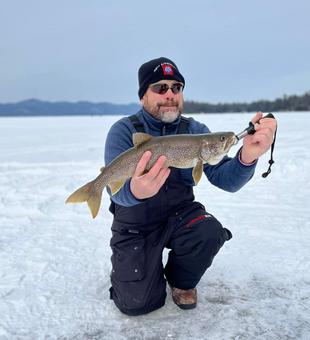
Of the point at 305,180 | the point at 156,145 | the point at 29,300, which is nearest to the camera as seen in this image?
the point at 156,145

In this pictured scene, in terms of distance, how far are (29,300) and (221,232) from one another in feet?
6.06

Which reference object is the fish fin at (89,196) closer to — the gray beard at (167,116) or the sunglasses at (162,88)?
the gray beard at (167,116)

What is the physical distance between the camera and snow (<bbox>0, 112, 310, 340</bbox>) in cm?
248

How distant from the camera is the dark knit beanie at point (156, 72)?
10.9 feet

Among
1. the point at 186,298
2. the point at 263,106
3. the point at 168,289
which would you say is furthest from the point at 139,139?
the point at 263,106

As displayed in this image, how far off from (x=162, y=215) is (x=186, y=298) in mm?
799

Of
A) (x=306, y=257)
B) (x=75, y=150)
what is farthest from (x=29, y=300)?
(x=75, y=150)

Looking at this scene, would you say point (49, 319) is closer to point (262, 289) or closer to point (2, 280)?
point (2, 280)

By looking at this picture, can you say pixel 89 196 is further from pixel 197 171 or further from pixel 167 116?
pixel 167 116

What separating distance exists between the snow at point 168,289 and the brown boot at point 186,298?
58 mm

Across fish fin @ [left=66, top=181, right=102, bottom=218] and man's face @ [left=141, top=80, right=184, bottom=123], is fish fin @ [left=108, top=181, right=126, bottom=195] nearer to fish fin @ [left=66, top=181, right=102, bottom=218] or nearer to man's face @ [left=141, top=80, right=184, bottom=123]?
fish fin @ [left=66, top=181, right=102, bottom=218]

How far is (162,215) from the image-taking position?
10.3 feet

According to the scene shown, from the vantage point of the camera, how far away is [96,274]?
327 centimetres

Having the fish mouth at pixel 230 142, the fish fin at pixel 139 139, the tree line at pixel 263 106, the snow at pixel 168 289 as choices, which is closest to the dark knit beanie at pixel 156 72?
the fish fin at pixel 139 139
